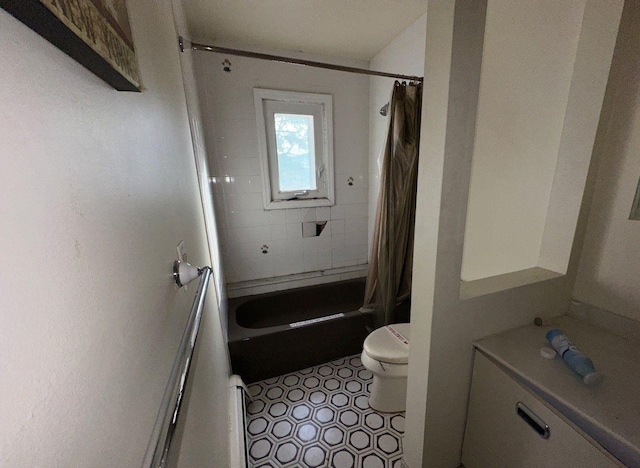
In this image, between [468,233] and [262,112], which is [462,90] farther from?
[262,112]

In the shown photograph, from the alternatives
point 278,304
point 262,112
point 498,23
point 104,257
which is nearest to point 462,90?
point 498,23

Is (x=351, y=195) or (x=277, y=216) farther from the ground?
(x=351, y=195)

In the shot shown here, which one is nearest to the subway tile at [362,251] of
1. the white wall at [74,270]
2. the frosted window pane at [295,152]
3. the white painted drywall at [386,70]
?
the white painted drywall at [386,70]

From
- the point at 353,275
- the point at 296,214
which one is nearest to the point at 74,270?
the point at 296,214

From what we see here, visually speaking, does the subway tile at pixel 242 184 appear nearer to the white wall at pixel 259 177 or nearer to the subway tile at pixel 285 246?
the white wall at pixel 259 177

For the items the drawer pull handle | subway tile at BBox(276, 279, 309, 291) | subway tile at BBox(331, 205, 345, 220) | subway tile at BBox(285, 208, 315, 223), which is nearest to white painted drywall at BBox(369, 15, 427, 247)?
subway tile at BBox(331, 205, 345, 220)

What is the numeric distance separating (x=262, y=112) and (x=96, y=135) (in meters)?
1.83

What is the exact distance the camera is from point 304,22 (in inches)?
65.2

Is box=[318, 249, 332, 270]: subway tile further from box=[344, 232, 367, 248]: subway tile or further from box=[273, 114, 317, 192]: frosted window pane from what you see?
box=[273, 114, 317, 192]: frosted window pane

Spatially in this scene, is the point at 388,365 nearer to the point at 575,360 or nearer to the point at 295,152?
the point at 575,360

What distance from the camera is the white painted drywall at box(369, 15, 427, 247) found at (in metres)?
1.69

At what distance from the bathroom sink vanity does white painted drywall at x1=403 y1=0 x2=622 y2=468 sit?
6 cm

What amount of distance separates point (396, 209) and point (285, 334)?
1145 millimetres

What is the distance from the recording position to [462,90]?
0.69 m
